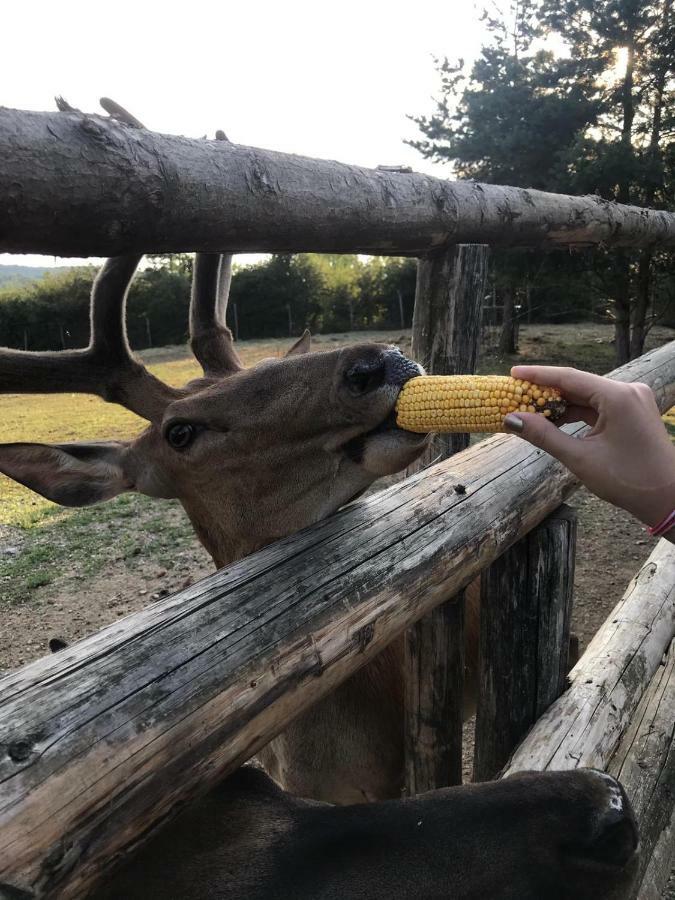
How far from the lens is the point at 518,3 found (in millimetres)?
18188

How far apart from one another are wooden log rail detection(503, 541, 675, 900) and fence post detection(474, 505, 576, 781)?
0.14 metres

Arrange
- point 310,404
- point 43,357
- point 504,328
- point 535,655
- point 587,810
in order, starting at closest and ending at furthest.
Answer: point 587,810
point 310,404
point 535,655
point 43,357
point 504,328

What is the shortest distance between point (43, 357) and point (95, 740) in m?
2.53

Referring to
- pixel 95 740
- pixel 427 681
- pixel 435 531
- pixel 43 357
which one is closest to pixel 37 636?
pixel 43 357

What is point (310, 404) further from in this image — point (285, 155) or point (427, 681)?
point (427, 681)

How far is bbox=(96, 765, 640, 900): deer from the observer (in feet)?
4.78

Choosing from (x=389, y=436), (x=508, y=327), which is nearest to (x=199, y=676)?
(x=389, y=436)

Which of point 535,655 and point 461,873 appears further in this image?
point 535,655

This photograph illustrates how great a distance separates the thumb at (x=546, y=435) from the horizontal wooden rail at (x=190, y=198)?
1125 mm

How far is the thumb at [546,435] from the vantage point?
5.67 feet

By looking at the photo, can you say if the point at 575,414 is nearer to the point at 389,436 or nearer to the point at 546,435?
the point at 546,435

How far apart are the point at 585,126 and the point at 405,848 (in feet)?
66.3

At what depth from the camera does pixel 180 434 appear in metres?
3.04

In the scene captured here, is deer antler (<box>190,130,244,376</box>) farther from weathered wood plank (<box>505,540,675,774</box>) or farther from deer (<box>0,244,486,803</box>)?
weathered wood plank (<box>505,540,675,774</box>)
